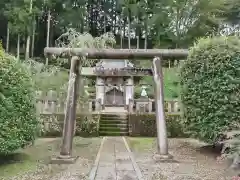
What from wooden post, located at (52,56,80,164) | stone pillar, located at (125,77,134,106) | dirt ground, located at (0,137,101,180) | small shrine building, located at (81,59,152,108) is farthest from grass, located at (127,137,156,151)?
stone pillar, located at (125,77,134,106)

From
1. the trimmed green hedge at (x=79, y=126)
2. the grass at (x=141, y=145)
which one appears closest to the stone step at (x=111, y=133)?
the trimmed green hedge at (x=79, y=126)

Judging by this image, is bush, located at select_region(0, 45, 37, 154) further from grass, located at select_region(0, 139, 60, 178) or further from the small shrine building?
the small shrine building

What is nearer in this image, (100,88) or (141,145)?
(141,145)

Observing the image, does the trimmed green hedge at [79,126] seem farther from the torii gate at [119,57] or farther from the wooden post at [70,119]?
the wooden post at [70,119]

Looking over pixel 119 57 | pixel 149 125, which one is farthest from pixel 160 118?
pixel 149 125

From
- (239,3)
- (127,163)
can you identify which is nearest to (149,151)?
(127,163)

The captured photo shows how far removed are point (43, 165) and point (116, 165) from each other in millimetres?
1817

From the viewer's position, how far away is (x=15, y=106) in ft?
27.9

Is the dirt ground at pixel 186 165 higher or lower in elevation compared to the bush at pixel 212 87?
lower

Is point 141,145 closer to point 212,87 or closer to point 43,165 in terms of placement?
point 212,87

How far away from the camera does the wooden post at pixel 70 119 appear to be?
890 centimetres

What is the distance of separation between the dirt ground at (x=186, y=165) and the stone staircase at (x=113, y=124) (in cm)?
345

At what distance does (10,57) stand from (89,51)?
237 cm

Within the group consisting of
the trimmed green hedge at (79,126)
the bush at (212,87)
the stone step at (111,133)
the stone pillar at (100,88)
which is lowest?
the stone step at (111,133)
